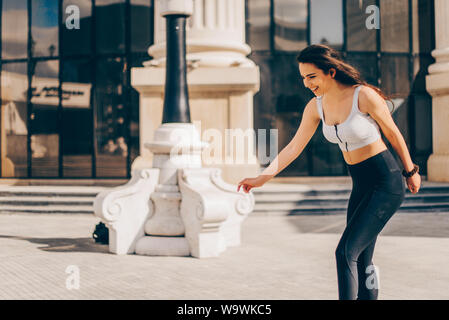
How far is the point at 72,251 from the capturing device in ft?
26.7

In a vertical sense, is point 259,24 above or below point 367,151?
above

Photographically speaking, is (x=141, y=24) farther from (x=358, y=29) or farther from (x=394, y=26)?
(x=394, y=26)

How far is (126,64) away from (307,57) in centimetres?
1460

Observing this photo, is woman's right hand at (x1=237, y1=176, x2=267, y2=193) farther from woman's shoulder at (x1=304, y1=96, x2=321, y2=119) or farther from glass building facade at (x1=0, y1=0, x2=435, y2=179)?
glass building facade at (x1=0, y1=0, x2=435, y2=179)

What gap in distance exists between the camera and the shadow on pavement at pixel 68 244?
27.3ft

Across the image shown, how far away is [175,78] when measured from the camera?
8453 millimetres

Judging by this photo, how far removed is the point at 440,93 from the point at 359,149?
1423 cm

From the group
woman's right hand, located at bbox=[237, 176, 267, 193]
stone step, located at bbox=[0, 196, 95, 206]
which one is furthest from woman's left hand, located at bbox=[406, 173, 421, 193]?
stone step, located at bbox=[0, 196, 95, 206]

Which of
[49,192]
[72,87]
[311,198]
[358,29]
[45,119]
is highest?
[358,29]

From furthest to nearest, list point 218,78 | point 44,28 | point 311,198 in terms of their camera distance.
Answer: point 44,28 < point 218,78 < point 311,198

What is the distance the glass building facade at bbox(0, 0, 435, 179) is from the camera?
57.8 feet

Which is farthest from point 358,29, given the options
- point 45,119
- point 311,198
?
point 45,119

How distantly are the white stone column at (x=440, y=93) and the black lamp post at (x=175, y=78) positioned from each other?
10.2m

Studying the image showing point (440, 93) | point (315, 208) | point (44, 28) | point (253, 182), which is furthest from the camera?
point (44, 28)
